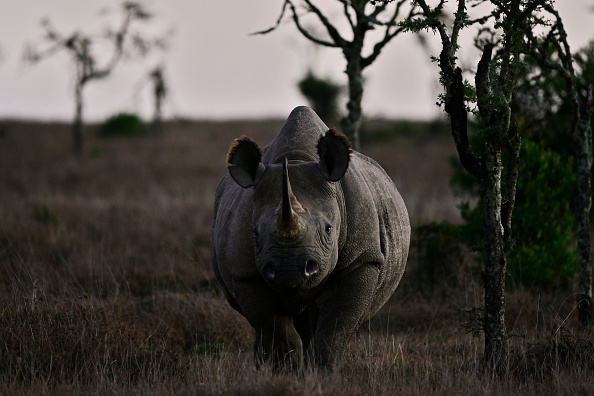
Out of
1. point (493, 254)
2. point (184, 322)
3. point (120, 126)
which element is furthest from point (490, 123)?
point (120, 126)

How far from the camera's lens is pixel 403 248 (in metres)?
7.20

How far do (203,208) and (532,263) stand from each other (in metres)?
9.10

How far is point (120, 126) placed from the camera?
130 ft

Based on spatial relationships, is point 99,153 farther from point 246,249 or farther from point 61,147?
point 246,249

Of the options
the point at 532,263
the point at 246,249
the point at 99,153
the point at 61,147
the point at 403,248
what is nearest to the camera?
the point at 246,249

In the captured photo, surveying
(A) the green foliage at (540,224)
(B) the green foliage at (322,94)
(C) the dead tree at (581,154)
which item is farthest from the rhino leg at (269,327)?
(B) the green foliage at (322,94)

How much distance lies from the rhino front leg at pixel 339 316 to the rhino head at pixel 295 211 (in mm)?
344

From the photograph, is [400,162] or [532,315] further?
[400,162]

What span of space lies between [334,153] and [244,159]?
56 cm

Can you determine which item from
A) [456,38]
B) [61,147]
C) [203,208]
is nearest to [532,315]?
[456,38]

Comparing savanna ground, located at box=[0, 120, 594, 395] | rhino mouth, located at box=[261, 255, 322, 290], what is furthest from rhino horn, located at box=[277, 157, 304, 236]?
savanna ground, located at box=[0, 120, 594, 395]

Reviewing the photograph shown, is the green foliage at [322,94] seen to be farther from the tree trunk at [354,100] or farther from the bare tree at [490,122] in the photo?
the bare tree at [490,122]

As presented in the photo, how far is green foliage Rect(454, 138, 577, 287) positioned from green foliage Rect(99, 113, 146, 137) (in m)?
30.2

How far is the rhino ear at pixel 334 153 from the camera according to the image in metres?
5.85
